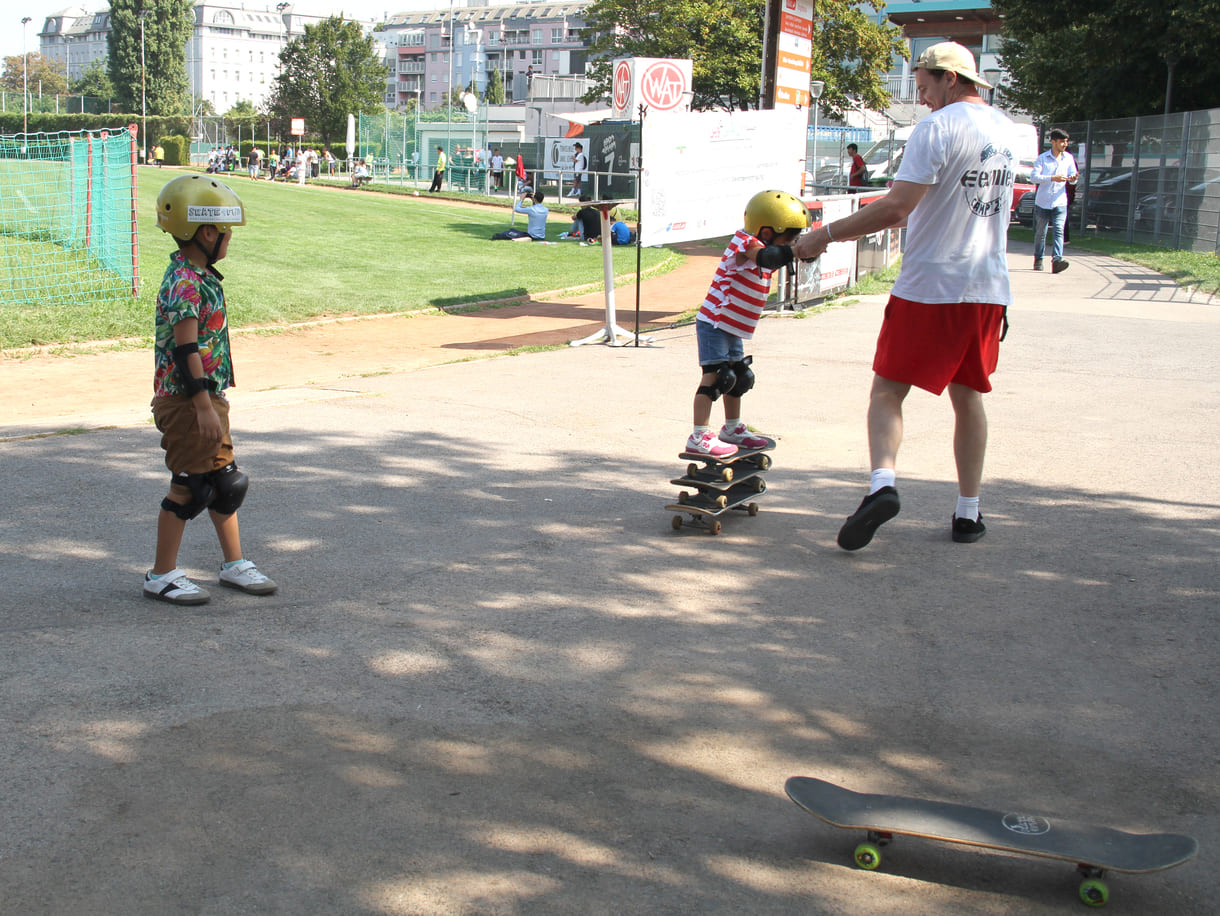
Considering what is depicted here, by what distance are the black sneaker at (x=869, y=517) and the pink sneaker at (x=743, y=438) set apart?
1047 millimetres

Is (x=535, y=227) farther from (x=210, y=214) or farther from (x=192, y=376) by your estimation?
(x=192, y=376)

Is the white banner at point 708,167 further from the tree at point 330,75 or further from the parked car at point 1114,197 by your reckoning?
the tree at point 330,75

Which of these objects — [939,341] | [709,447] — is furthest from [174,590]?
[939,341]

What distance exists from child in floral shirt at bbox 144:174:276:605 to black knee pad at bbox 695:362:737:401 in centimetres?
227

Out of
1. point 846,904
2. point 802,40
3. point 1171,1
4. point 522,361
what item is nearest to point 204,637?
point 846,904

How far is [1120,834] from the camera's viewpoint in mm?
2680

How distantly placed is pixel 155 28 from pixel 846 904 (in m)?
116

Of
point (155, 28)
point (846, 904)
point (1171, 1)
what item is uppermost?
point (155, 28)

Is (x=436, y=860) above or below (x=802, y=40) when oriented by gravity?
below

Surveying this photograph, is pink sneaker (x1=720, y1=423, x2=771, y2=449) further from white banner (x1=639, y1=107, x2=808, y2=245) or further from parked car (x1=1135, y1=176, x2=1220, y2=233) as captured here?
parked car (x1=1135, y1=176, x2=1220, y2=233)

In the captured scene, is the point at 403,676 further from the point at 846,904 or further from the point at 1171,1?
the point at 1171,1

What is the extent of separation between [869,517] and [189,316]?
2723 mm

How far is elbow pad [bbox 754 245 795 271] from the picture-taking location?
4938 mm

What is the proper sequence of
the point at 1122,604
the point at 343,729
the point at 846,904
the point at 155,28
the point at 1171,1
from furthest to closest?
the point at 155,28
the point at 1171,1
the point at 1122,604
the point at 343,729
the point at 846,904
